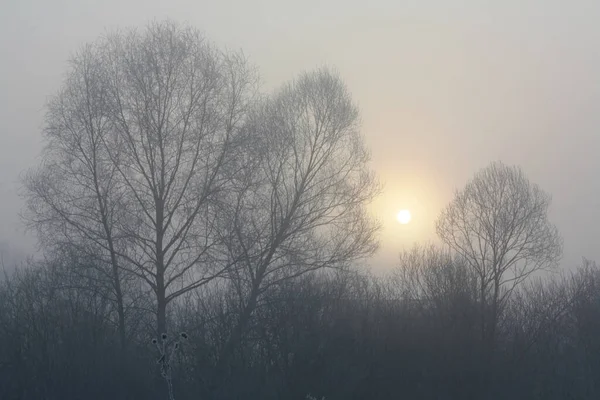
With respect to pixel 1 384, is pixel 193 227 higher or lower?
higher

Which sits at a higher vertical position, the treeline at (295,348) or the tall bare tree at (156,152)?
the tall bare tree at (156,152)

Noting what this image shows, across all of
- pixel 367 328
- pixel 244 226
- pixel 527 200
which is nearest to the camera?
pixel 367 328

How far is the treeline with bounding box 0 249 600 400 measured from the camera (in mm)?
22906

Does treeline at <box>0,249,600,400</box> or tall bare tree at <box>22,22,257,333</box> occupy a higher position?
tall bare tree at <box>22,22,257,333</box>

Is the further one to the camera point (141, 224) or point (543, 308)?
point (543, 308)

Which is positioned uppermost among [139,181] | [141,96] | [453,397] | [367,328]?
[141,96]

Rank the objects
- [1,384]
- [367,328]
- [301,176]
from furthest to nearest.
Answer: [301,176] → [367,328] → [1,384]

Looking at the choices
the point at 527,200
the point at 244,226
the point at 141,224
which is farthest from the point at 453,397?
the point at 527,200

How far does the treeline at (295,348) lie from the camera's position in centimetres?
2291

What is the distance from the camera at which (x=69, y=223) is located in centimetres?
2709

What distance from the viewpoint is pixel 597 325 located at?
34.7m

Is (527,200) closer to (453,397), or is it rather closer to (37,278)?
(453,397)

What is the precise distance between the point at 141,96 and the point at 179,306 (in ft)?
24.0

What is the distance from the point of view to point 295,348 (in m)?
25.2
